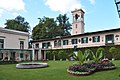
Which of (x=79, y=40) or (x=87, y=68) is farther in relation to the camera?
(x=79, y=40)

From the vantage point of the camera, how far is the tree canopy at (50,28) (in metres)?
56.2

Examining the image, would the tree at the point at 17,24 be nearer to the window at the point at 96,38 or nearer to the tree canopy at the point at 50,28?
the tree canopy at the point at 50,28

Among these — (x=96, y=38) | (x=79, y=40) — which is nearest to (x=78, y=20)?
(x=79, y=40)

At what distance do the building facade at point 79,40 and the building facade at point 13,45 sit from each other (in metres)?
2.78

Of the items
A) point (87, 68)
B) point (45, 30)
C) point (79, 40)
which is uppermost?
point (45, 30)

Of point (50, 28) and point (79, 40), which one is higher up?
point (50, 28)

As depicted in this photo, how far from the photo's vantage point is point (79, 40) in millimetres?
37250

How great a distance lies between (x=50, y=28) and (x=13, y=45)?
879 inches

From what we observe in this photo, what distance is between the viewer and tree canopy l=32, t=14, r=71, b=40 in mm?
56250

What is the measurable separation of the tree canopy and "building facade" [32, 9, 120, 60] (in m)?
9.17

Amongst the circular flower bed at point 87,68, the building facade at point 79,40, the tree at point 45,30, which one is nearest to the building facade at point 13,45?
the building facade at point 79,40

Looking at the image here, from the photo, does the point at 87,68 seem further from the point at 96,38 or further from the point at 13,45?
the point at 13,45

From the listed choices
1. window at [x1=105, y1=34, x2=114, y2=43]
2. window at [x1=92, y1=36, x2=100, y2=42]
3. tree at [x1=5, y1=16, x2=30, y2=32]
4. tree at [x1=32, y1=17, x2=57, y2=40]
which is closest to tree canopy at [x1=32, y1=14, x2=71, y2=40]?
tree at [x1=32, y1=17, x2=57, y2=40]

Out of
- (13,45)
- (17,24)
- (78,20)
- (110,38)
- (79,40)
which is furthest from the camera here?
(17,24)
